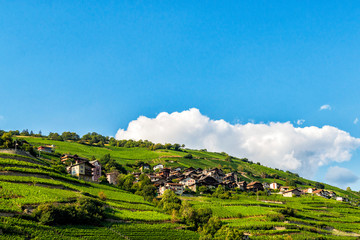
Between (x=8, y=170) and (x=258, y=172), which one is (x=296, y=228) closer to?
(x=8, y=170)

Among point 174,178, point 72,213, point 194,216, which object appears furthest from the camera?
point 174,178

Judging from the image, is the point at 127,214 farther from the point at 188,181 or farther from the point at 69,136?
the point at 69,136

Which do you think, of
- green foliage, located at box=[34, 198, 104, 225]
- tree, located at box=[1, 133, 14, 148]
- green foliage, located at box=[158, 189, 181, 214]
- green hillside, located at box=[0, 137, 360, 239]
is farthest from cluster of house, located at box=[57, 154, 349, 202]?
green foliage, located at box=[34, 198, 104, 225]

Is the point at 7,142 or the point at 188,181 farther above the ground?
the point at 7,142

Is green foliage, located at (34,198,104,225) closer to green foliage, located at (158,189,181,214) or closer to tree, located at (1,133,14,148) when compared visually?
green foliage, located at (158,189,181,214)

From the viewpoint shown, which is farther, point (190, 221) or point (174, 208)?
point (174, 208)

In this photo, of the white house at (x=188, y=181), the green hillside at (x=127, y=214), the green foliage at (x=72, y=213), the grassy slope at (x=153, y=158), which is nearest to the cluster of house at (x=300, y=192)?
the grassy slope at (x=153, y=158)

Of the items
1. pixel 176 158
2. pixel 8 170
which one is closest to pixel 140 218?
pixel 8 170

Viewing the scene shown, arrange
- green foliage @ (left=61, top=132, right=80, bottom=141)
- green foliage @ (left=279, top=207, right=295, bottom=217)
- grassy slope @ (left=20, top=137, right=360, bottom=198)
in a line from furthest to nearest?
green foliage @ (left=61, top=132, right=80, bottom=141) < grassy slope @ (left=20, top=137, right=360, bottom=198) < green foliage @ (left=279, top=207, right=295, bottom=217)

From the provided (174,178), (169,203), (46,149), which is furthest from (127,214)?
(46,149)

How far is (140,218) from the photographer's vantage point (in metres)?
59.1

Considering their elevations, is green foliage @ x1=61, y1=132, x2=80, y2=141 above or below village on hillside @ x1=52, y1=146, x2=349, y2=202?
above

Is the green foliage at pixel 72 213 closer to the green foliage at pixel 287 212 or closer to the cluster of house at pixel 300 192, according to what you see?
the green foliage at pixel 287 212

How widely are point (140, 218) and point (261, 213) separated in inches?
1241
